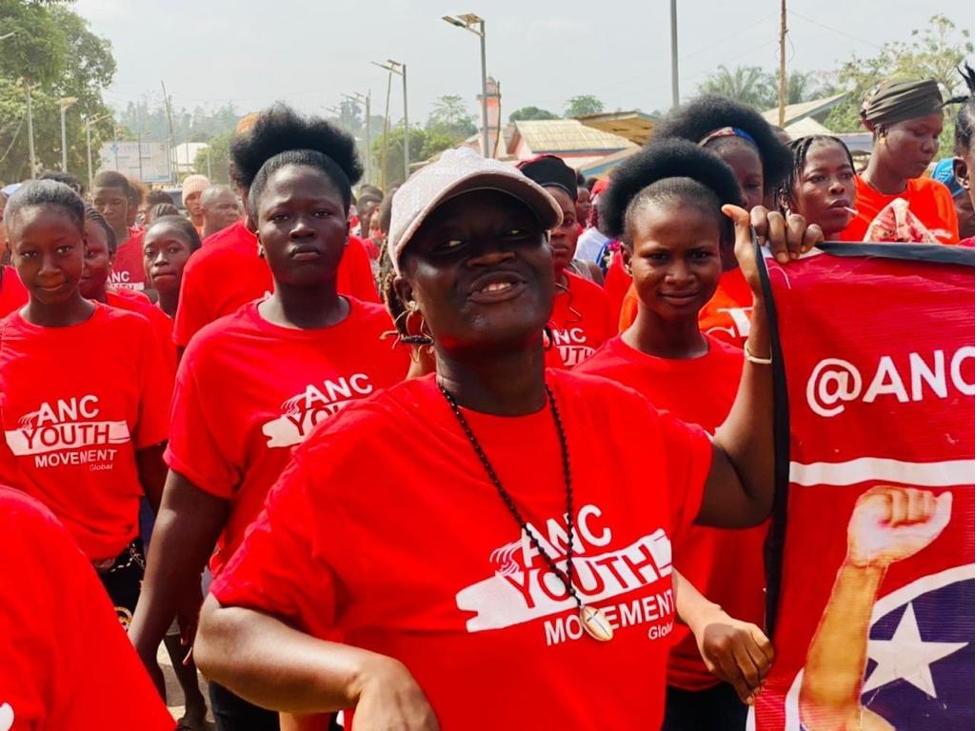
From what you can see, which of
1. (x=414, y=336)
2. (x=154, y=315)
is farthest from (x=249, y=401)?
(x=154, y=315)

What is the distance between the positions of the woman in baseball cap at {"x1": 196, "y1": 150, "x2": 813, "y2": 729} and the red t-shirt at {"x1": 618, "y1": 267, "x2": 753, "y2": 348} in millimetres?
1471

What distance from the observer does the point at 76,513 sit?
4.49 metres

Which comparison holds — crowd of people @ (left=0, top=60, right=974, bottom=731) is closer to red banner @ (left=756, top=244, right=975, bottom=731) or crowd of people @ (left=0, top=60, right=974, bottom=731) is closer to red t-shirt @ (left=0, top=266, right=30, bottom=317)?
red banner @ (left=756, top=244, right=975, bottom=731)

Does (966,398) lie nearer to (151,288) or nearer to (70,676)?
(70,676)

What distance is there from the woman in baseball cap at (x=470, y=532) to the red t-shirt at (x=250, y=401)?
3.72 ft

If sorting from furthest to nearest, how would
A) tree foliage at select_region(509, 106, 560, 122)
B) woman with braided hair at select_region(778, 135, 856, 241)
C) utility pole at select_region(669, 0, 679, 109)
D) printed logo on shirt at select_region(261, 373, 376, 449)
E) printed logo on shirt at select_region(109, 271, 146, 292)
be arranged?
tree foliage at select_region(509, 106, 560, 122)
utility pole at select_region(669, 0, 679, 109)
printed logo on shirt at select_region(109, 271, 146, 292)
woman with braided hair at select_region(778, 135, 856, 241)
printed logo on shirt at select_region(261, 373, 376, 449)

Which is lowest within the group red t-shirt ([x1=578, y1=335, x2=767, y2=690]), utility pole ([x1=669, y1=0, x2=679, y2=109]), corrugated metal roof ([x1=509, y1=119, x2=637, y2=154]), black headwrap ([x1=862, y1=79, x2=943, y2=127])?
red t-shirt ([x1=578, y1=335, x2=767, y2=690])

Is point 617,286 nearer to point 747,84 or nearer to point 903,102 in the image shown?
point 903,102

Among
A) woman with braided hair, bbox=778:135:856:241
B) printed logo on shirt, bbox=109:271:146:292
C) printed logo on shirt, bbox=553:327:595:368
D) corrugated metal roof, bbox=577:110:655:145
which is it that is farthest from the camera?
corrugated metal roof, bbox=577:110:655:145

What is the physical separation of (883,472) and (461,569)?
1.06 meters

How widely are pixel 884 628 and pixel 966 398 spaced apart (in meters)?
0.50

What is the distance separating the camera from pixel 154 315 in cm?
538

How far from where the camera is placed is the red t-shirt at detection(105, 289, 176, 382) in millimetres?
4715

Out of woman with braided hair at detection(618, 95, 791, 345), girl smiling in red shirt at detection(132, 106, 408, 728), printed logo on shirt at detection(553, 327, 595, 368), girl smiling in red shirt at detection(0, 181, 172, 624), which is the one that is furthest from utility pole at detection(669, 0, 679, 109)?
girl smiling in red shirt at detection(132, 106, 408, 728)
